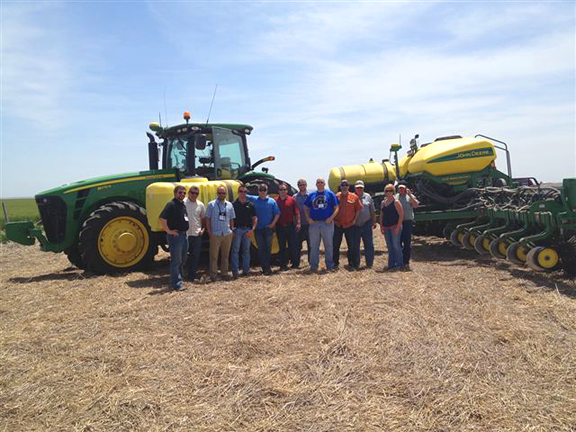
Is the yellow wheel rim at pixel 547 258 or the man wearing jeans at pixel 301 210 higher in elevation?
the man wearing jeans at pixel 301 210

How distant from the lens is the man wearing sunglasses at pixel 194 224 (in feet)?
20.2

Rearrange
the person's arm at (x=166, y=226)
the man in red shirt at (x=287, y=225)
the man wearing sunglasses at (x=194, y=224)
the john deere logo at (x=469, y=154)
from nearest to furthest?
the person's arm at (x=166, y=226), the man wearing sunglasses at (x=194, y=224), the man in red shirt at (x=287, y=225), the john deere logo at (x=469, y=154)

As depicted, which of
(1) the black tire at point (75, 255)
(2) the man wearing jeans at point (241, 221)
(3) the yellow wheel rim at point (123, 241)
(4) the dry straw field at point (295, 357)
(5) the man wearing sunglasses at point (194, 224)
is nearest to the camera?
(4) the dry straw field at point (295, 357)

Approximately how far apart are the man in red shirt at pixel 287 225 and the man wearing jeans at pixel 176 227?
1.70 m

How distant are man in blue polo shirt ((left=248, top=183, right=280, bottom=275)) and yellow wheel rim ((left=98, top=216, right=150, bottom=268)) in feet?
5.97

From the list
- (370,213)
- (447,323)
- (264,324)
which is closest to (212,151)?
(370,213)

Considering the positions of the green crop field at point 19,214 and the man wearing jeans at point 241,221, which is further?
the green crop field at point 19,214

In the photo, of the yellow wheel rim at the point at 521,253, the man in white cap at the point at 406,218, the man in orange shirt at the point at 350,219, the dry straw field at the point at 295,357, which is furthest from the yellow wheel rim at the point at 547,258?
the man in orange shirt at the point at 350,219

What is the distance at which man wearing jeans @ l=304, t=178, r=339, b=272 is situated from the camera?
6820 millimetres

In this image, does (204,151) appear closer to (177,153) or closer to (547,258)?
(177,153)

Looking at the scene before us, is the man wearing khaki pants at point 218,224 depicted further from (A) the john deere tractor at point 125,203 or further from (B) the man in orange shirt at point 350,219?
(B) the man in orange shirt at point 350,219

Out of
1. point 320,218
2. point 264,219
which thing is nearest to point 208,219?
point 264,219

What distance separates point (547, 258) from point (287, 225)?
3722 mm

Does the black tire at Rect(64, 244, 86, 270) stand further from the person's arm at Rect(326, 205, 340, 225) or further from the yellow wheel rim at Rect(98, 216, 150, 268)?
the person's arm at Rect(326, 205, 340, 225)
